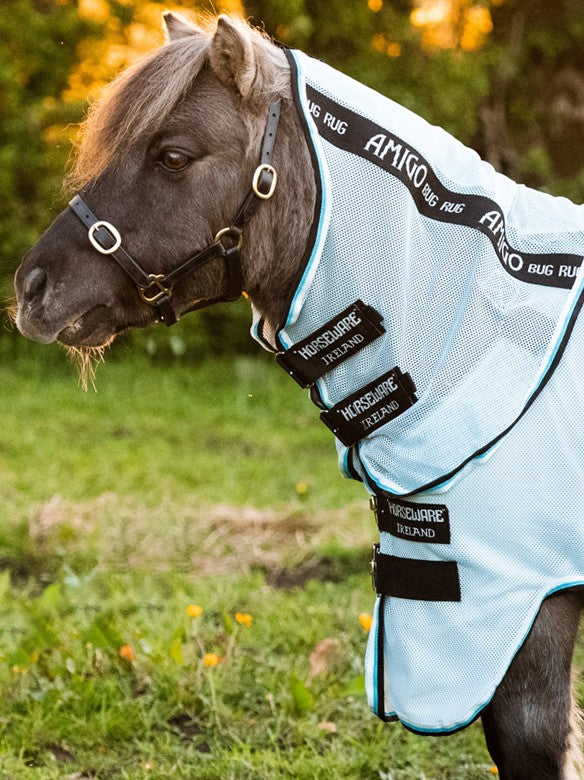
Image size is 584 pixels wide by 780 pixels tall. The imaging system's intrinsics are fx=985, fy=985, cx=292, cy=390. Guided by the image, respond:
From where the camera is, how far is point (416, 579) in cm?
203

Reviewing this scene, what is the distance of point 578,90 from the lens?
1127 cm

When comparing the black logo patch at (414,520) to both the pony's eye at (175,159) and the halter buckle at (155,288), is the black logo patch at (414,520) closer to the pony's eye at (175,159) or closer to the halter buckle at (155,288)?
the halter buckle at (155,288)

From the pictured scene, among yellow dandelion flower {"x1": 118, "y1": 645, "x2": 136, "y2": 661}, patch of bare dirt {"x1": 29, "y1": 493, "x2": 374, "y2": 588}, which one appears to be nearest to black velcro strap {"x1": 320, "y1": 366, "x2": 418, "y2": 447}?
yellow dandelion flower {"x1": 118, "y1": 645, "x2": 136, "y2": 661}

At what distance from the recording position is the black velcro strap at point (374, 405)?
2043mm

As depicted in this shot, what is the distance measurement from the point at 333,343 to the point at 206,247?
365 mm

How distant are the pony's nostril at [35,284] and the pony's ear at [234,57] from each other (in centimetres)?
59

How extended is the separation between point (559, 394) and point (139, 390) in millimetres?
6936

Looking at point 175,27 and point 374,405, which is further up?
point 175,27

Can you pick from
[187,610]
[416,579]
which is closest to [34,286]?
[416,579]

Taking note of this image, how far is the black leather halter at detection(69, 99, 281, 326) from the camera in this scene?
2.10 meters

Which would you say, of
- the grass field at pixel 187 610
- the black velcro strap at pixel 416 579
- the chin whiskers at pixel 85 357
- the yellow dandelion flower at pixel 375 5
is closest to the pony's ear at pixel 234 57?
the chin whiskers at pixel 85 357

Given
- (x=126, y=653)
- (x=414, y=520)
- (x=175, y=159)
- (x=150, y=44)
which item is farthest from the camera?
(x=150, y=44)

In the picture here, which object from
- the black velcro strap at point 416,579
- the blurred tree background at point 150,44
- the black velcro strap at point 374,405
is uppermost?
the blurred tree background at point 150,44

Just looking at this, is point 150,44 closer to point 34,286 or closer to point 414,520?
point 34,286
